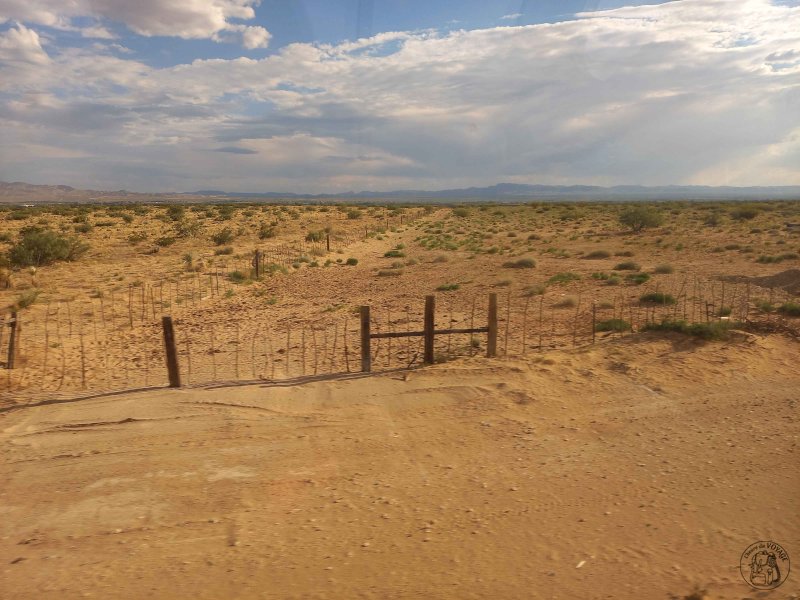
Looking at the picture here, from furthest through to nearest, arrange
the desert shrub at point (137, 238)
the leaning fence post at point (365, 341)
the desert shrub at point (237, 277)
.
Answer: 1. the desert shrub at point (137, 238)
2. the desert shrub at point (237, 277)
3. the leaning fence post at point (365, 341)

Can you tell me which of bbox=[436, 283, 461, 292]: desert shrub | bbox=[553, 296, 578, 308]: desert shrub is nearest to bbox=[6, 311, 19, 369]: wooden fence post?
bbox=[436, 283, 461, 292]: desert shrub

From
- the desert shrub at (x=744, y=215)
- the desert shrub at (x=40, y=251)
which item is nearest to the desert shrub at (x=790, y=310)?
the desert shrub at (x=40, y=251)

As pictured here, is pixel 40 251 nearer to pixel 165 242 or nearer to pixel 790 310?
pixel 165 242

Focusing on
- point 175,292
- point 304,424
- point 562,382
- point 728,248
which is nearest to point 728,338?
point 562,382

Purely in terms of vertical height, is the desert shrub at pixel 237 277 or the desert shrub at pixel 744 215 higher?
the desert shrub at pixel 744 215

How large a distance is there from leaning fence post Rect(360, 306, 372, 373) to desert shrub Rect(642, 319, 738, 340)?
547 centimetres

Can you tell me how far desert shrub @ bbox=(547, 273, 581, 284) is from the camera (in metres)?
19.2

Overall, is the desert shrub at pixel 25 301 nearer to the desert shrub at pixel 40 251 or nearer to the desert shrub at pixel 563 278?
the desert shrub at pixel 40 251

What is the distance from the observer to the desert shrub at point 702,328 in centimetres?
1005

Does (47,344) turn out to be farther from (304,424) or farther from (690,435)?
(690,435)

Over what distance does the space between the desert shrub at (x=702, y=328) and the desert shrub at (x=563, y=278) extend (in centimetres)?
842

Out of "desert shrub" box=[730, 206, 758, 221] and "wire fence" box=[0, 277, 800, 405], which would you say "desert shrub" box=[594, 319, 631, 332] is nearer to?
"wire fence" box=[0, 277, 800, 405]

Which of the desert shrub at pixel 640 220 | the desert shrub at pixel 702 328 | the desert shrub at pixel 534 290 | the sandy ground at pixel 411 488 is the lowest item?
the sandy ground at pixel 411 488

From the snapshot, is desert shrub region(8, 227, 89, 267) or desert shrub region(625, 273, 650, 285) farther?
desert shrub region(8, 227, 89, 267)
